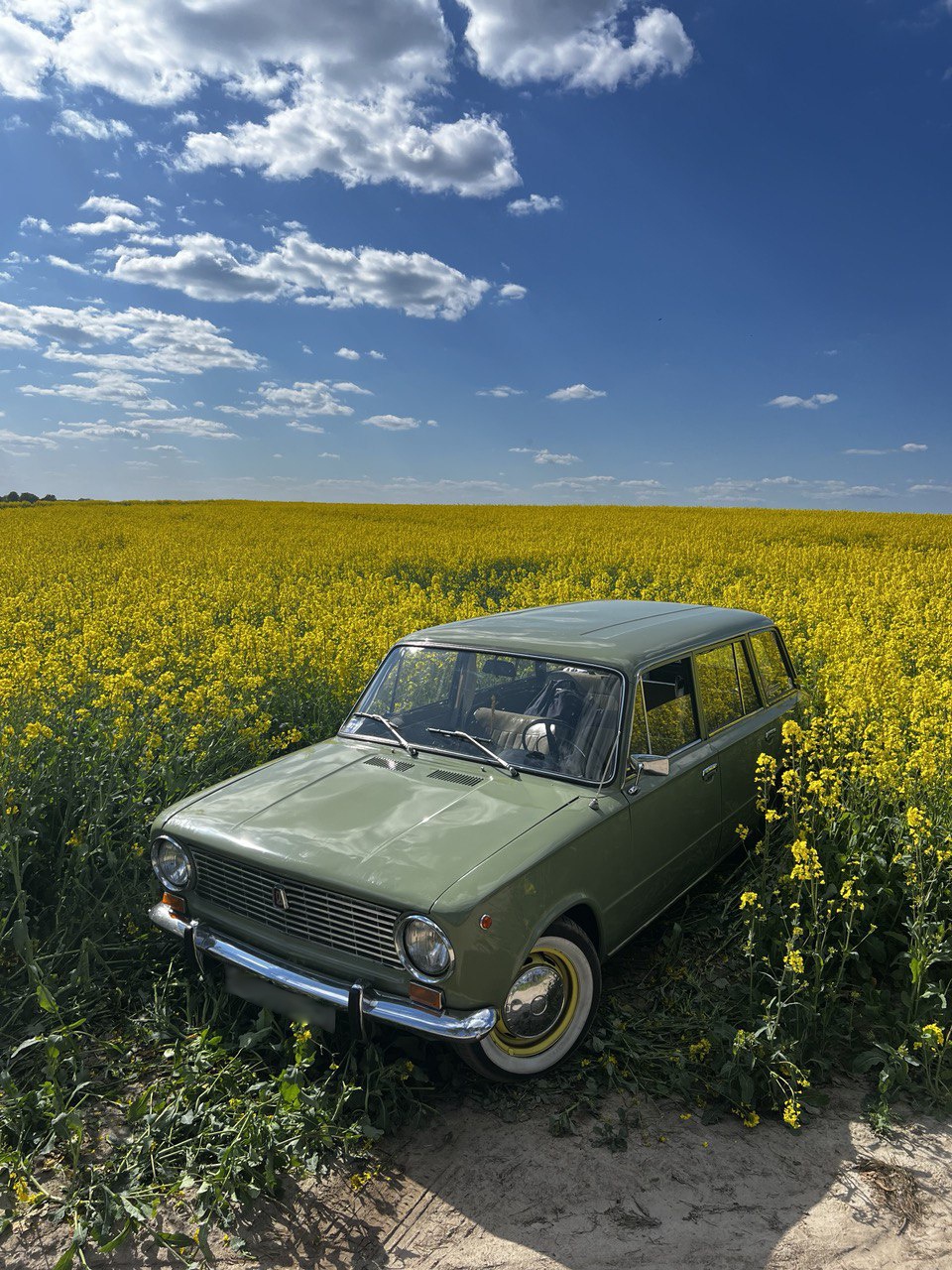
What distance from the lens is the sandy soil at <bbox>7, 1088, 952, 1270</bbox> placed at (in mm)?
2523

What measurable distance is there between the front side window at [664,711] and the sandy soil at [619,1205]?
1.53 meters

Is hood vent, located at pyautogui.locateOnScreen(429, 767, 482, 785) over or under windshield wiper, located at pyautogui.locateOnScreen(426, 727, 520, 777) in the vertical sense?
under

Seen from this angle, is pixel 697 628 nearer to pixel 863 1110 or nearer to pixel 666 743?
pixel 666 743

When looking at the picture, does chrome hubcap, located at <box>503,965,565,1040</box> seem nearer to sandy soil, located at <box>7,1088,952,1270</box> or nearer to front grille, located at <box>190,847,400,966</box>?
sandy soil, located at <box>7,1088,952,1270</box>

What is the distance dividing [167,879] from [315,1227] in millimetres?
1473

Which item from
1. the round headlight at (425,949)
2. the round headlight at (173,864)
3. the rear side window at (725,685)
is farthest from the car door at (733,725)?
the round headlight at (173,864)

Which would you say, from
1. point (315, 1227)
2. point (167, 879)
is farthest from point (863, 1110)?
point (167, 879)

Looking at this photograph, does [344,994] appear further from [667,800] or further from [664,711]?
[664,711]

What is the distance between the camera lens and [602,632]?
420 cm

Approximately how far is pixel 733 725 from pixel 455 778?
6.11ft

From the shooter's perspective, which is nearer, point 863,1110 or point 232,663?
point 863,1110

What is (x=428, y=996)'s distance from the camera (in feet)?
8.91

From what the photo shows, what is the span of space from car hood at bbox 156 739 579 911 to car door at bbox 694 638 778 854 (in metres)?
1.30

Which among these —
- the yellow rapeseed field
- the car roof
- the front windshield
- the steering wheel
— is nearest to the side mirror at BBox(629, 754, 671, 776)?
the front windshield
